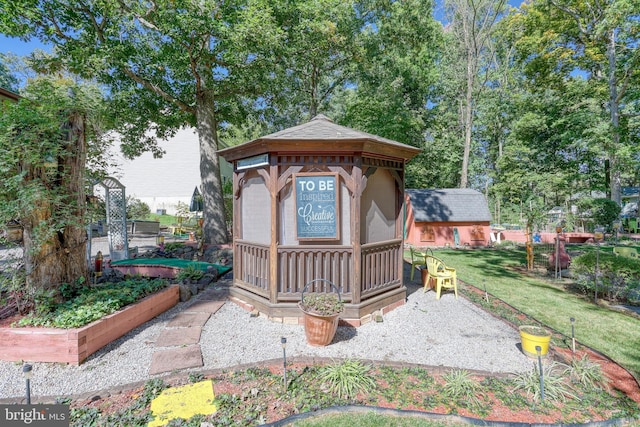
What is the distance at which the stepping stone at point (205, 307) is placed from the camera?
5512 mm

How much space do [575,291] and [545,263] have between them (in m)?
3.37

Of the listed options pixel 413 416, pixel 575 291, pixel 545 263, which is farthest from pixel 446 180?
pixel 413 416

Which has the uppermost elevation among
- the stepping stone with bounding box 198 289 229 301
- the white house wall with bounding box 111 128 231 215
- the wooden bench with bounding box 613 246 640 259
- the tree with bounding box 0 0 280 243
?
the tree with bounding box 0 0 280 243

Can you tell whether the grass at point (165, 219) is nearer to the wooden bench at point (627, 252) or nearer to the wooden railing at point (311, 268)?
the wooden railing at point (311, 268)

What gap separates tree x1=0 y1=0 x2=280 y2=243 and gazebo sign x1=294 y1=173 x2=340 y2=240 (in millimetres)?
6751

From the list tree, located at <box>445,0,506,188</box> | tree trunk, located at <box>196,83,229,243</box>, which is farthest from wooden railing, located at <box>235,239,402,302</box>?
tree, located at <box>445,0,506,188</box>

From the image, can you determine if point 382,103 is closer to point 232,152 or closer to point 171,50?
point 171,50

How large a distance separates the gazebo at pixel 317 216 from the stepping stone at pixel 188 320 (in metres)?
0.89

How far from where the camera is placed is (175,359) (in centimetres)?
382

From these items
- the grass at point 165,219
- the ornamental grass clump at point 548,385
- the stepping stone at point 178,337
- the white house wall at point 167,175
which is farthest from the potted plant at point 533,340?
the white house wall at point 167,175

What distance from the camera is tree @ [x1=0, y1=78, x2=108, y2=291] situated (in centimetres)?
388

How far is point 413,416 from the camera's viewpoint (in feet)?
9.18

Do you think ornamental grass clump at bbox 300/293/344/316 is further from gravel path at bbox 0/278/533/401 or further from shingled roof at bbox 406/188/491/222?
shingled roof at bbox 406/188/491/222

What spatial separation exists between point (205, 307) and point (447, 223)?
44.5ft
